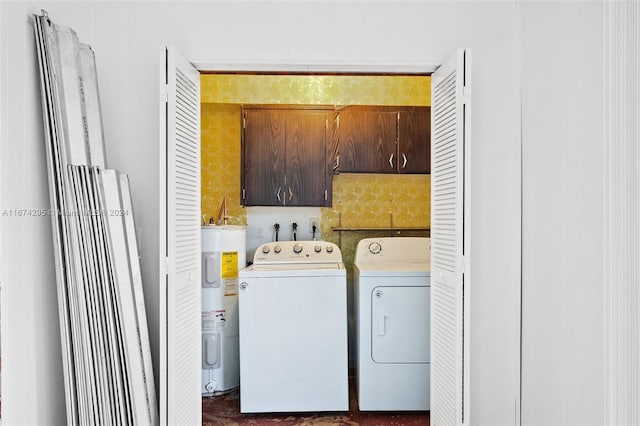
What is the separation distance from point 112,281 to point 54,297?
325mm

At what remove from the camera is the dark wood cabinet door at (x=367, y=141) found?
3.92 m

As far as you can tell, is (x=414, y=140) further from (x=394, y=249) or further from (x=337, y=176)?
(x=394, y=249)

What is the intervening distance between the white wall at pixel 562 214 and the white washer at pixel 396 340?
0.72 meters

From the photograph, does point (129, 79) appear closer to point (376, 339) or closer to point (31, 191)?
point (31, 191)

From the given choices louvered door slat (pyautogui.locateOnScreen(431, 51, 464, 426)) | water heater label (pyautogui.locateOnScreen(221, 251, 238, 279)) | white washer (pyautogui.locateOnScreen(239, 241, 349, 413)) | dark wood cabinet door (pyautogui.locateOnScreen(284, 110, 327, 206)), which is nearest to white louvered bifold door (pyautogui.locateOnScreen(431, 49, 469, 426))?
louvered door slat (pyautogui.locateOnScreen(431, 51, 464, 426))

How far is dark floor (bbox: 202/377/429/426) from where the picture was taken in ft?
9.98

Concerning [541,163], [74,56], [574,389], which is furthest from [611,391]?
[74,56]

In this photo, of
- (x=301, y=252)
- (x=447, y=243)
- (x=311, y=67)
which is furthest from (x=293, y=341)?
(x=311, y=67)

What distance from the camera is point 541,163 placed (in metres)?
2.36

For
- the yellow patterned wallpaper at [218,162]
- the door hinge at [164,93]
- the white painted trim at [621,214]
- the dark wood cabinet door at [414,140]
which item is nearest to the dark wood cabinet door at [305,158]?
the yellow patterned wallpaper at [218,162]

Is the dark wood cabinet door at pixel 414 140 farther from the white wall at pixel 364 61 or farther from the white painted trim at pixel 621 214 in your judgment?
the white painted trim at pixel 621 214

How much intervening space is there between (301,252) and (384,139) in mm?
1132

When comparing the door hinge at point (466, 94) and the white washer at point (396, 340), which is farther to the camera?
the white washer at point (396, 340)

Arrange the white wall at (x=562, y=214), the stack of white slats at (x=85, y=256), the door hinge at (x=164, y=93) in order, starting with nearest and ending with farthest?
the white wall at (x=562, y=214)
the stack of white slats at (x=85, y=256)
the door hinge at (x=164, y=93)
